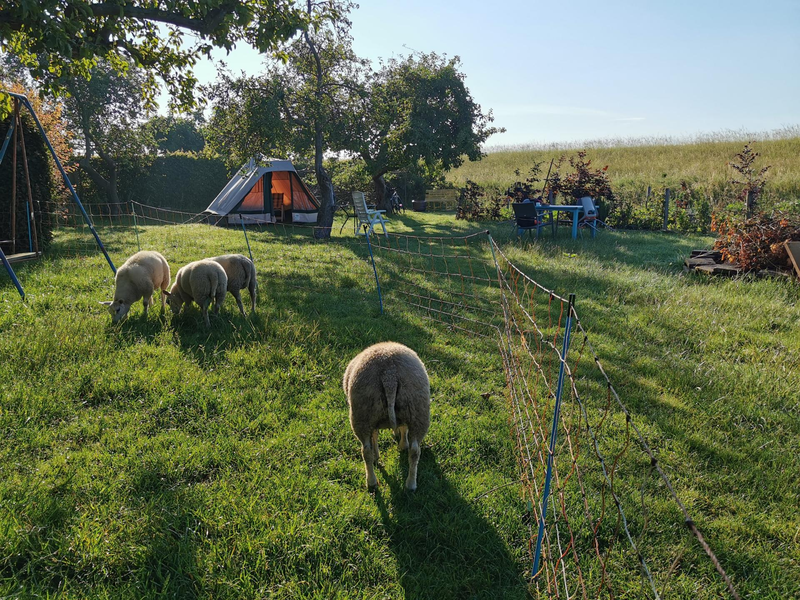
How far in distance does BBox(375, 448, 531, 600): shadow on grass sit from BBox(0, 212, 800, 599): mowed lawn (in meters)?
0.01

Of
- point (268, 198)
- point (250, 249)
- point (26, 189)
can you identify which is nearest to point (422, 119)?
point (268, 198)

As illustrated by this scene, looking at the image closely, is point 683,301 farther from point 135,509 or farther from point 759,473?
point 135,509

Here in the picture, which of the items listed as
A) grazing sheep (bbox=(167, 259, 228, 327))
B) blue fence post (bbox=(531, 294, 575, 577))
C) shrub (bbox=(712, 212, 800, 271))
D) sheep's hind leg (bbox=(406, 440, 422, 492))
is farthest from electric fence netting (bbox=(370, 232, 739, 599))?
shrub (bbox=(712, 212, 800, 271))

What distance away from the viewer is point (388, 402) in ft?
9.53

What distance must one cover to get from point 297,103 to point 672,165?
20332mm

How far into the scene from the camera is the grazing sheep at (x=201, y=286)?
18.6 ft

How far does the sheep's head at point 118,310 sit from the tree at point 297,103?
782cm

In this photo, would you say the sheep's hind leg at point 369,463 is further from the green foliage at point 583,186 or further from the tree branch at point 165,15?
the green foliage at point 583,186

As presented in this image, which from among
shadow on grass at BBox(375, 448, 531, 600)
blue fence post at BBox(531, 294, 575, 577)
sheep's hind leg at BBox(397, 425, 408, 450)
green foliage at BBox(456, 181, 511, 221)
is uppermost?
green foliage at BBox(456, 181, 511, 221)

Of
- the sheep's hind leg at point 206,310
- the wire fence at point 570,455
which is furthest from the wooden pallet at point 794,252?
the sheep's hind leg at point 206,310

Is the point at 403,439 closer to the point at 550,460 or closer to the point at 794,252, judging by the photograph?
the point at 550,460

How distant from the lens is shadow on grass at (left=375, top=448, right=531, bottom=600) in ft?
7.82

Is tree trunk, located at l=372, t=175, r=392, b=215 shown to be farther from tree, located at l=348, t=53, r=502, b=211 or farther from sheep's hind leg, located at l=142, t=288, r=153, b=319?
sheep's hind leg, located at l=142, t=288, r=153, b=319

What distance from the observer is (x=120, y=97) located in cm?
2245
